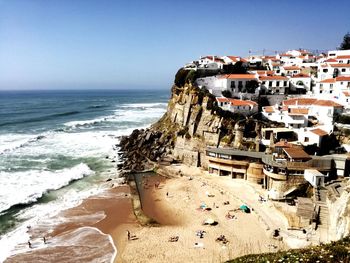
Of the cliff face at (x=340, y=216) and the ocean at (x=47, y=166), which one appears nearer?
the cliff face at (x=340, y=216)

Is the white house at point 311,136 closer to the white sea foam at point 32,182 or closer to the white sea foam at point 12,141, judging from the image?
the white sea foam at point 32,182

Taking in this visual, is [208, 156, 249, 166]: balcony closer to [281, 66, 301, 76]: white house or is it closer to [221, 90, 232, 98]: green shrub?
[221, 90, 232, 98]: green shrub

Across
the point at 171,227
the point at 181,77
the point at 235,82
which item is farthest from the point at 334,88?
the point at 171,227

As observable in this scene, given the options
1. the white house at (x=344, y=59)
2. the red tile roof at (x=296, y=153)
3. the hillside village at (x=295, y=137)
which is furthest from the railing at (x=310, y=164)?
the white house at (x=344, y=59)

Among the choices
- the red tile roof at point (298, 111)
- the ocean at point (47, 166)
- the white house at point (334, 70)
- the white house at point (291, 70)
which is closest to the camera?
the ocean at point (47, 166)

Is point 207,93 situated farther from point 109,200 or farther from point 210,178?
point 109,200
